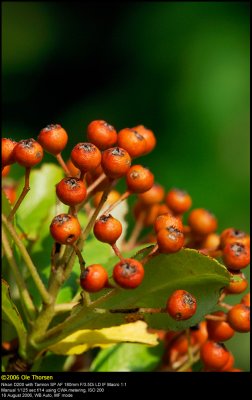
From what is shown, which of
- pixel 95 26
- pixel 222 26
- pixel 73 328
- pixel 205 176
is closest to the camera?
pixel 73 328

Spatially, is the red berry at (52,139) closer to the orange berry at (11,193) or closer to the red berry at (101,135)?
the red berry at (101,135)

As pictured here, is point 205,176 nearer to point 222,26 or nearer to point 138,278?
point 222,26

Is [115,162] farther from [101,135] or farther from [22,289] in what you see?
[22,289]

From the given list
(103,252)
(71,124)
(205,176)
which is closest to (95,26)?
(71,124)

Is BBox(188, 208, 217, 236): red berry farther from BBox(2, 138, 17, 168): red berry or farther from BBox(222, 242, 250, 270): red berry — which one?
BBox(2, 138, 17, 168): red berry

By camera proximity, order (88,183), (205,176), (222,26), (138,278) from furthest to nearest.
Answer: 1. (222,26)
2. (205,176)
3. (88,183)
4. (138,278)

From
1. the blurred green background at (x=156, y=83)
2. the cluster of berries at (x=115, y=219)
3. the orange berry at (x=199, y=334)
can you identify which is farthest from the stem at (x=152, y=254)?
the blurred green background at (x=156, y=83)
